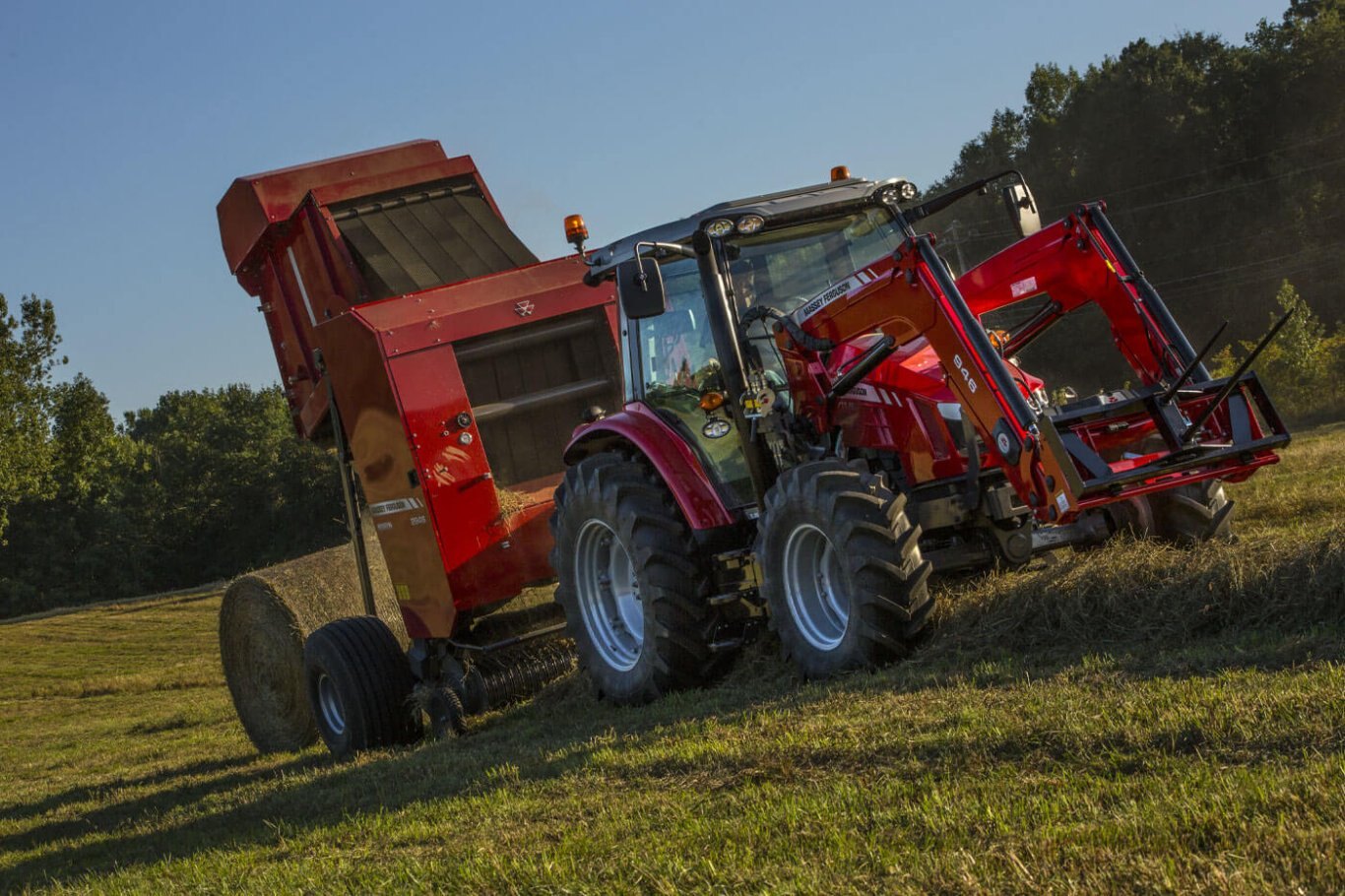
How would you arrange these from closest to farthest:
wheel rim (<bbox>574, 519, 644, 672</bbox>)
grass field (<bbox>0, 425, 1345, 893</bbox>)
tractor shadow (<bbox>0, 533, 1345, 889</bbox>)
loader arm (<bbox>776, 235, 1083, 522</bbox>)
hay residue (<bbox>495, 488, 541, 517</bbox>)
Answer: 1. grass field (<bbox>0, 425, 1345, 893</bbox>)
2. tractor shadow (<bbox>0, 533, 1345, 889</bbox>)
3. loader arm (<bbox>776, 235, 1083, 522</bbox>)
4. wheel rim (<bbox>574, 519, 644, 672</bbox>)
5. hay residue (<bbox>495, 488, 541, 517</bbox>)

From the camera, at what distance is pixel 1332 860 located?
3301 mm

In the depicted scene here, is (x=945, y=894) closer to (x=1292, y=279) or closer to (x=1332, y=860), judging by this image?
(x=1332, y=860)

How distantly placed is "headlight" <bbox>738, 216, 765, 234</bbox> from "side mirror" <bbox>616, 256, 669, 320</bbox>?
0.53 m

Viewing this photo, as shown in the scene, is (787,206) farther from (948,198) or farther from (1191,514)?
(1191,514)

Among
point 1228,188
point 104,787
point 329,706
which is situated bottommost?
point 104,787

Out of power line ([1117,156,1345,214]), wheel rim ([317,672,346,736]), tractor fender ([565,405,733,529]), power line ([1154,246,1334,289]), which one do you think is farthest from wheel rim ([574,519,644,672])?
power line ([1117,156,1345,214])

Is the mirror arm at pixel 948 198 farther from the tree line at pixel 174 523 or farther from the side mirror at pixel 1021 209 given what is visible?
the tree line at pixel 174 523

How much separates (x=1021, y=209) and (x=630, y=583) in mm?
Result: 2950

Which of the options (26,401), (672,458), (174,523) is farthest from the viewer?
(174,523)

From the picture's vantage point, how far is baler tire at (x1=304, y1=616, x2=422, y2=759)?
9523mm

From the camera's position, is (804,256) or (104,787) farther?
(104,787)

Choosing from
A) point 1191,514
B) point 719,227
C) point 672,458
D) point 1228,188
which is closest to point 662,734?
point 672,458

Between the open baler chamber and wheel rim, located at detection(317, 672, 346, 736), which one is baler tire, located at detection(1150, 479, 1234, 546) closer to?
the open baler chamber

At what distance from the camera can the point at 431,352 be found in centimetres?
948
